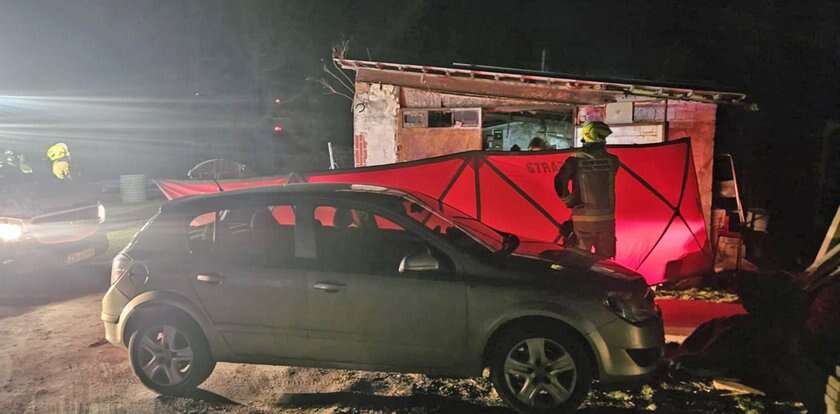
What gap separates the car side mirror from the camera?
3.58 meters

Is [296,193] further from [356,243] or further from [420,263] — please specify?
[420,263]

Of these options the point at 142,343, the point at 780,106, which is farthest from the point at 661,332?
the point at 780,106

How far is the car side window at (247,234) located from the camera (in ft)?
12.8

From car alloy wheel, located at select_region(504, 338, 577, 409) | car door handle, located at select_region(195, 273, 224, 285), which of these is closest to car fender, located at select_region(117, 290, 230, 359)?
car door handle, located at select_region(195, 273, 224, 285)

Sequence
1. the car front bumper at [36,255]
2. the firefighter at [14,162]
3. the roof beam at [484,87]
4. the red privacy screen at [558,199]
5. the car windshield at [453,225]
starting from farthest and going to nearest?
the roof beam at [484,87] < the firefighter at [14,162] < the car front bumper at [36,255] < the red privacy screen at [558,199] < the car windshield at [453,225]

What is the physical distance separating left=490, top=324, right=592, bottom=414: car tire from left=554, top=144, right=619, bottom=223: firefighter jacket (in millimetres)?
1938

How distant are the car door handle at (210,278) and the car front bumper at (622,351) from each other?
8.18 ft

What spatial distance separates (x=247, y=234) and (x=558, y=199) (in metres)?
3.46

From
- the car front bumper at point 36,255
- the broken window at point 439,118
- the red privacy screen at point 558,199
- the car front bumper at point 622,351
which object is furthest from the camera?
the broken window at point 439,118

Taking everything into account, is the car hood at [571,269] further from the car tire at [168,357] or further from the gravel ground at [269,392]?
the car tire at [168,357]

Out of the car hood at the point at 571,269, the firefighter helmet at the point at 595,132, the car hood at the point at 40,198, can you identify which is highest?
the firefighter helmet at the point at 595,132

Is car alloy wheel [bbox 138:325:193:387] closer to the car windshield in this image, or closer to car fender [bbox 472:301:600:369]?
the car windshield

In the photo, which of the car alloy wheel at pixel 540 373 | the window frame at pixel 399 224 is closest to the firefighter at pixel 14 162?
the window frame at pixel 399 224

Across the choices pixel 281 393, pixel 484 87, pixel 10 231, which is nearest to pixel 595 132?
pixel 281 393
